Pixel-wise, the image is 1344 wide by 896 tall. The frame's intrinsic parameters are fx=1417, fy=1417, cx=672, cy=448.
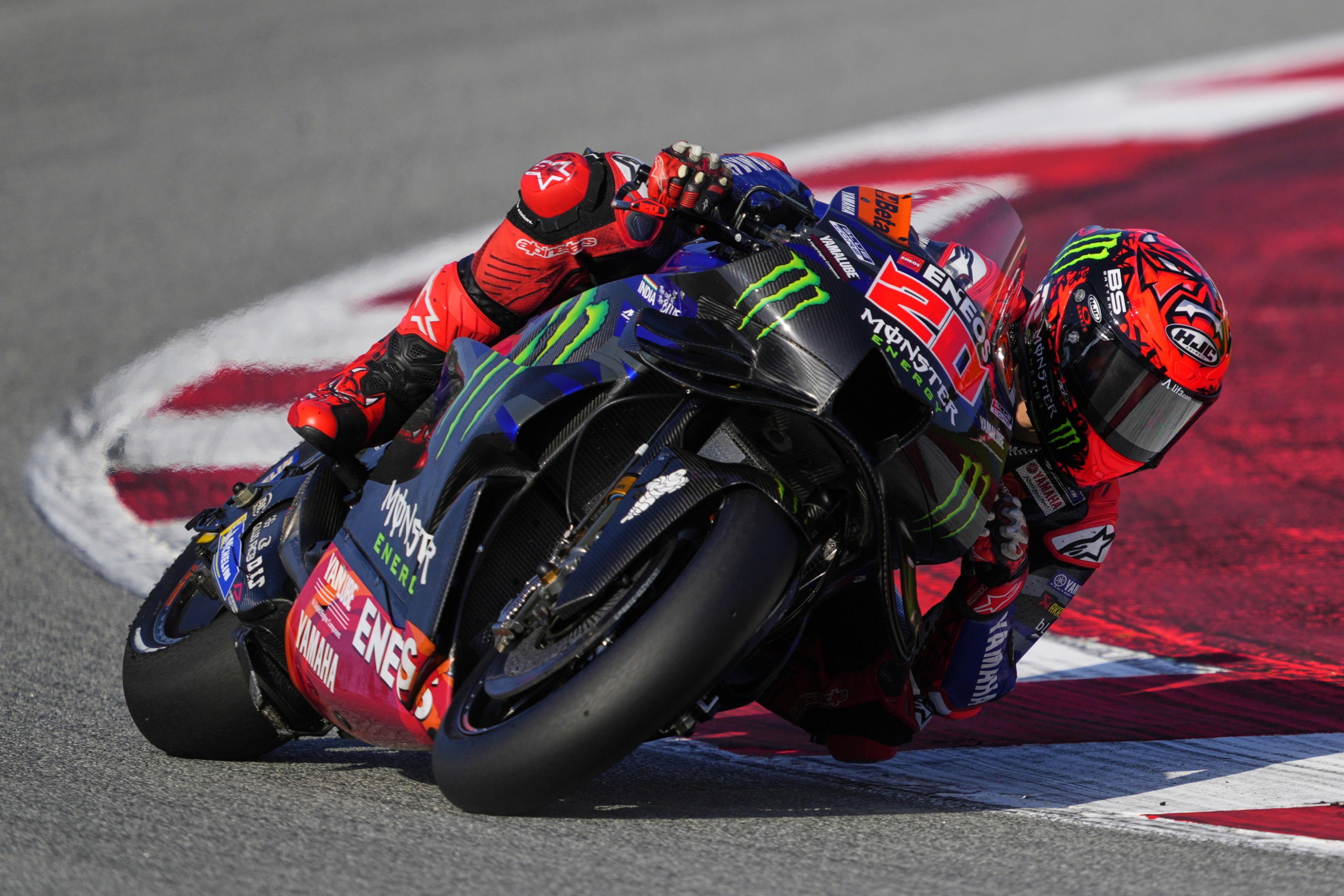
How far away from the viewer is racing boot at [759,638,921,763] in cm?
337

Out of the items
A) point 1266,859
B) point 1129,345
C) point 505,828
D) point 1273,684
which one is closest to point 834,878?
point 505,828

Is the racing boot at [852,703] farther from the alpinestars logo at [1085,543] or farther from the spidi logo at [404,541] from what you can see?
the spidi logo at [404,541]

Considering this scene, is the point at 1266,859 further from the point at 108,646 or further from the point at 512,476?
the point at 108,646

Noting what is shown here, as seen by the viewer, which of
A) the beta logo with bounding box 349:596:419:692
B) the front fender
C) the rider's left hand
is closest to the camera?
the front fender

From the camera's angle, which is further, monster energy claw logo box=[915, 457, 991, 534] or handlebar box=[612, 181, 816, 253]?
handlebar box=[612, 181, 816, 253]

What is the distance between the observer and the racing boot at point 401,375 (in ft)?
10.5

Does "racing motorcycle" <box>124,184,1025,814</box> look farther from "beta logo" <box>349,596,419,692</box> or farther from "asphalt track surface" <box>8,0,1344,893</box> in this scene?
"asphalt track surface" <box>8,0,1344,893</box>

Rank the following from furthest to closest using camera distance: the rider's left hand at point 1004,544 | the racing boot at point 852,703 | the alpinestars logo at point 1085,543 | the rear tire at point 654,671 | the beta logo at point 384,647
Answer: the alpinestars logo at point 1085,543, the racing boot at point 852,703, the rider's left hand at point 1004,544, the beta logo at point 384,647, the rear tire at point 654,671

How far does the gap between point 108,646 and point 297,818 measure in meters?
1.66

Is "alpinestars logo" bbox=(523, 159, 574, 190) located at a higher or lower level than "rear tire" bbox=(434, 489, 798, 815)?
higher

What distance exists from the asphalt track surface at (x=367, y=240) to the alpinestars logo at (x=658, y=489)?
0.62 metres

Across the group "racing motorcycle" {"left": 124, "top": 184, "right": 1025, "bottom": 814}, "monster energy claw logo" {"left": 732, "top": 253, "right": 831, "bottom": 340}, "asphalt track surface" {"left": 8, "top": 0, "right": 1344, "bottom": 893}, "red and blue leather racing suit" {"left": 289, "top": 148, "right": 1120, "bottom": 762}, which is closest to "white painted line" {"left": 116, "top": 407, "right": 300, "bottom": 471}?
"asphalt track surface" {"left": 8, "top": 0, "right": 1344, "bottom": 893}

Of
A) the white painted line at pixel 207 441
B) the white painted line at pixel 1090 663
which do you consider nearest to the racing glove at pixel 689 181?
the white painted line at pixel 1090 663

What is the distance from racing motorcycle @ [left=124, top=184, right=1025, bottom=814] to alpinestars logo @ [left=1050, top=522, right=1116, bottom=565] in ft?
2.61
